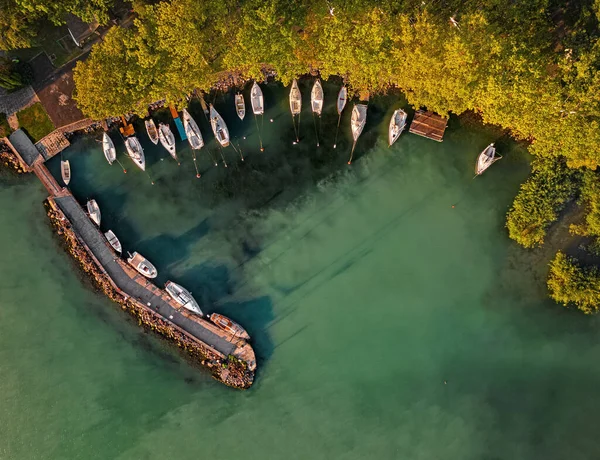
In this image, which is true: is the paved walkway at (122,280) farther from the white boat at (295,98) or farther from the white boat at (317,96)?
the white boat at (317,96)

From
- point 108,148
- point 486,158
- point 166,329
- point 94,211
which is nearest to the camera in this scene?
point 166,329

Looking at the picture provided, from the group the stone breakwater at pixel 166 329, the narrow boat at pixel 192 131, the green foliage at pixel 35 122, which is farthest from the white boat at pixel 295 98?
the stone breakwater at pixel 166 329

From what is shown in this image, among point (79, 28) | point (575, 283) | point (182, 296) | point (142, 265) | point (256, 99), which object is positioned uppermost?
point (79, 28)

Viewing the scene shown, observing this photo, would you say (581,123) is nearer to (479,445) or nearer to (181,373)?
(479,445)

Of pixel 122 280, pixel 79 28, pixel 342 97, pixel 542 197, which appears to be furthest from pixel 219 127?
pixel 542 197

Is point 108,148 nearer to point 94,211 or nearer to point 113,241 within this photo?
point 94,211

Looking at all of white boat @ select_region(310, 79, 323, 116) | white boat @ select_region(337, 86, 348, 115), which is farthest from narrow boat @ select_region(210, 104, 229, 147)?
white boat @ select_region(337, 86, 348, 115)
